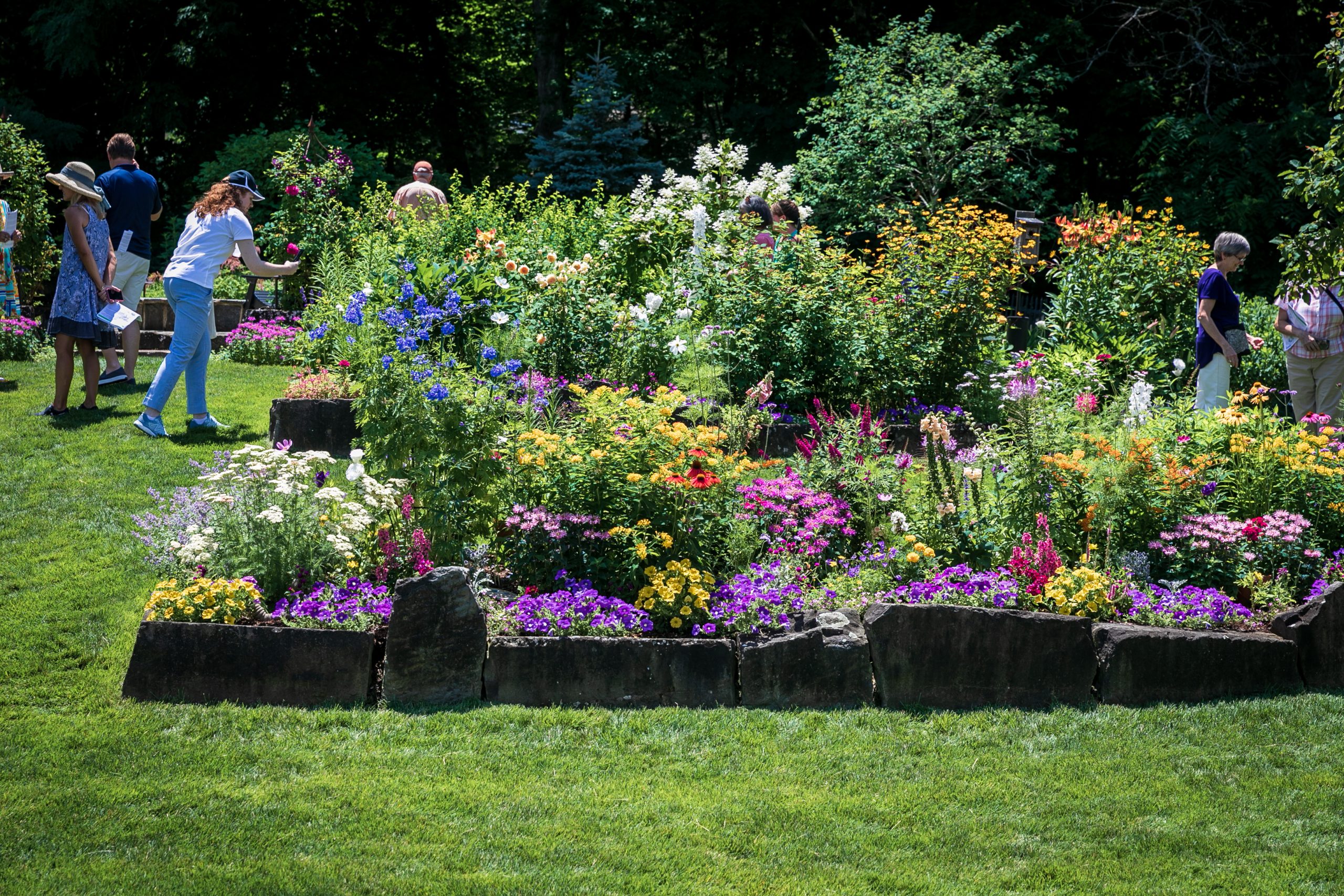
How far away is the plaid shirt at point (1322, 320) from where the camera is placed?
23.3 feet

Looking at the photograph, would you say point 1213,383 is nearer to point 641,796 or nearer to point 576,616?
point 576,616

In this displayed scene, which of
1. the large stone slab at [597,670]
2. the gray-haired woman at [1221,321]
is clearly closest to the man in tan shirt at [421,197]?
the gray-haired woman at [1221,321]

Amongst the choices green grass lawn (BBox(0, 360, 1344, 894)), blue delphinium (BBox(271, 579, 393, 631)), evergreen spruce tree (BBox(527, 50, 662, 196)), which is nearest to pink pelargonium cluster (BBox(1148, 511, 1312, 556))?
green grass lawn (BBox(0, 360, 1344, 894))

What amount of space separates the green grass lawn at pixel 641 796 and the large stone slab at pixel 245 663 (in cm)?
10

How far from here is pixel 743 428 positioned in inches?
226

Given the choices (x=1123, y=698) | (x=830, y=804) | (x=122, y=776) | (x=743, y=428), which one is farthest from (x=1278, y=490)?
(x=122, y=776)

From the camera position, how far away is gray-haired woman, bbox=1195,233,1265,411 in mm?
7180

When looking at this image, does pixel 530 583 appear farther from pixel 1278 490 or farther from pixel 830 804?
pixel 1278 490

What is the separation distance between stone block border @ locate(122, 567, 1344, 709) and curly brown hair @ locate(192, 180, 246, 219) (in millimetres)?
3926

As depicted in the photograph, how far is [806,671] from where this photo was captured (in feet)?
14.3

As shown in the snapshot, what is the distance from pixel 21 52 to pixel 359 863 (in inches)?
851

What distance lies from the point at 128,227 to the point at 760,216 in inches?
197

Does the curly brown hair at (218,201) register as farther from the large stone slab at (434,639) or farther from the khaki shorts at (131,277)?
the large stone slab at (434,639)

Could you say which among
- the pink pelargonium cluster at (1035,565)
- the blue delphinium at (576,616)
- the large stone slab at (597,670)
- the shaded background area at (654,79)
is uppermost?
the shaded background area at (654,79)
